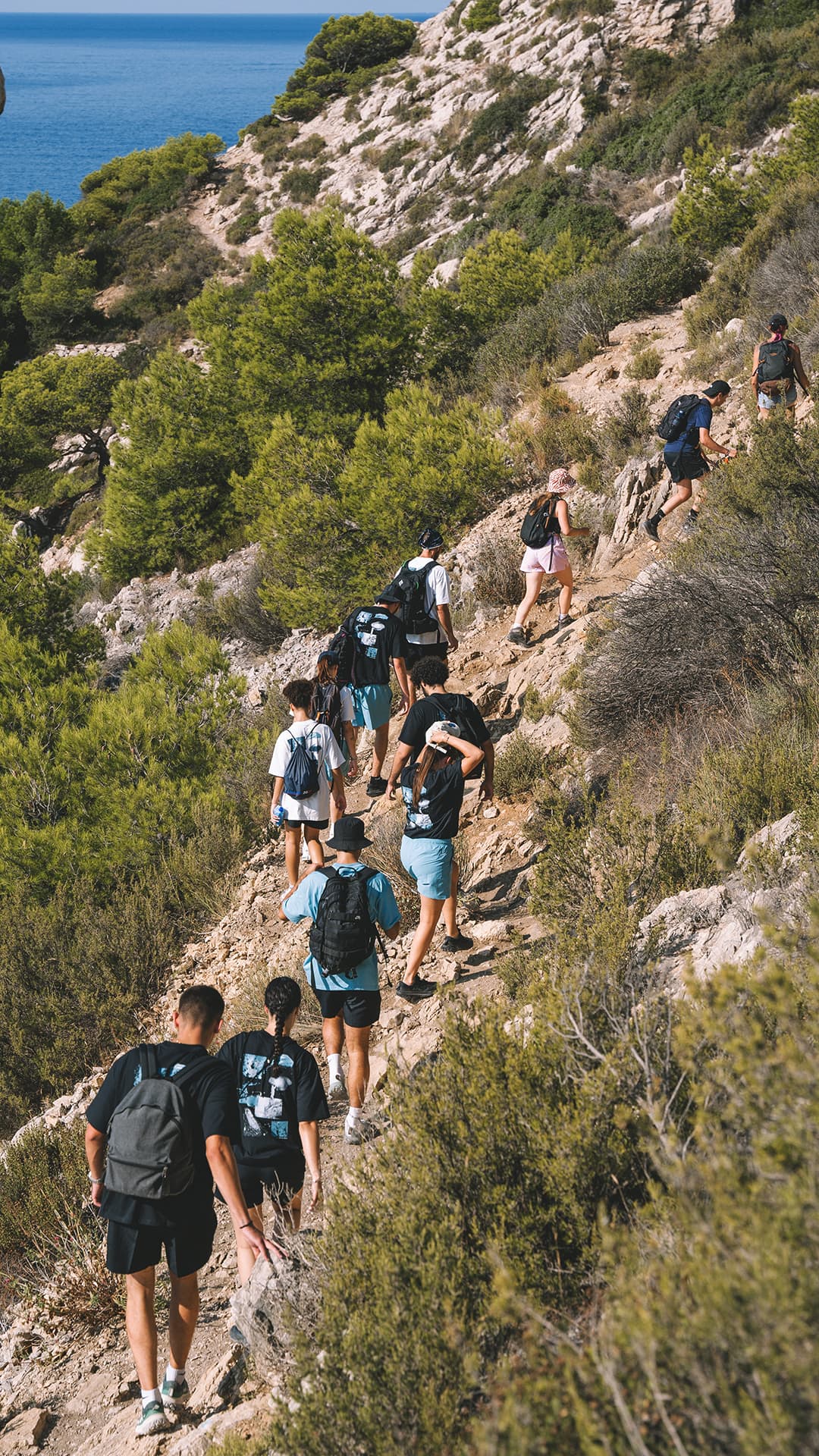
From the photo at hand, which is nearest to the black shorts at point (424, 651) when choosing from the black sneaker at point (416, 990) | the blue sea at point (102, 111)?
the black sneaker at point (416, 990)

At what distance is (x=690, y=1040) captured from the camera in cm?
225

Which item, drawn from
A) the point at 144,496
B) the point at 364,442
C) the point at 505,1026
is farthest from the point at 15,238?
the point at 505,1026

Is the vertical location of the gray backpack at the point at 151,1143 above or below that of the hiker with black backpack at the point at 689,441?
below

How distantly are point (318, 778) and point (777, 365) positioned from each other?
5.41 meters

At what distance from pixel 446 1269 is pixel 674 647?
4438 mm

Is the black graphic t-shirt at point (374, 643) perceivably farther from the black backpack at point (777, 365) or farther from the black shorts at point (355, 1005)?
the black backpack at point (777, 365)

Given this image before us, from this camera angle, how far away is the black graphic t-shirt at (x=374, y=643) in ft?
22.3

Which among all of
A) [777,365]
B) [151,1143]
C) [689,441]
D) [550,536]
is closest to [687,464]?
[689,441]

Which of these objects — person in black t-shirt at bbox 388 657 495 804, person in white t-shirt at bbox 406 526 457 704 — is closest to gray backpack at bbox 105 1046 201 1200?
person in black t-shirt at bbox 388 657 495 804

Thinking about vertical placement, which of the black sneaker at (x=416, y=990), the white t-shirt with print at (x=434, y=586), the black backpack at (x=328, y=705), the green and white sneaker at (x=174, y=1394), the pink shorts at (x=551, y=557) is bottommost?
the black sneaker at (x=416, y=990)

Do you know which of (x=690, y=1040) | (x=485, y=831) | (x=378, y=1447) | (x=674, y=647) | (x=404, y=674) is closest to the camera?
(x=378, y=1447)

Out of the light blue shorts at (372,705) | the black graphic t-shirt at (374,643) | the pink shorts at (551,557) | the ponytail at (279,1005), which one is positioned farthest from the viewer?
the pink shorts at (551,557)

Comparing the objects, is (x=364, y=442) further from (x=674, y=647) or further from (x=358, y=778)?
(x=674, y=647)

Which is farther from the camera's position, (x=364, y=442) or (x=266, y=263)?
(x=266, y=263)
